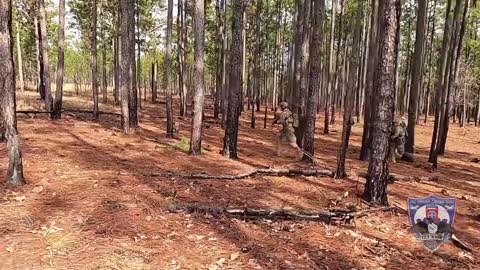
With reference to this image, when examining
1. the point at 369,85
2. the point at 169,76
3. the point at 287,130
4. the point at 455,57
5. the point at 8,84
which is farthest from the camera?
the point at 169,76

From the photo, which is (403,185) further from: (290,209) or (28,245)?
(28,245)

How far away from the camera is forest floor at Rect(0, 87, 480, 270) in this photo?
15.0ft

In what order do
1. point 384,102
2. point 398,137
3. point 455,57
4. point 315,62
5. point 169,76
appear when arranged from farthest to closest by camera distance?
1. point 169,76
2. point 398,137
3. point 455,57
4. point 315,62
5. point 384,102

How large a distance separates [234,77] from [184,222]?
6.10 metres

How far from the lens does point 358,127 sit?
2641cm

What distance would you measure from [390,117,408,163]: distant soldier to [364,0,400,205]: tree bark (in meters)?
6.79

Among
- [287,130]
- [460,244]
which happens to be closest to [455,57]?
[287,130]

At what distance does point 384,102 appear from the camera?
22.1 feet

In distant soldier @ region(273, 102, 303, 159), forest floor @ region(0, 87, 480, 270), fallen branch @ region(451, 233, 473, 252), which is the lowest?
fallen branch @ region(451, 233, 473, 252)

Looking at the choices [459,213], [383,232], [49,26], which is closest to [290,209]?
[383,232]

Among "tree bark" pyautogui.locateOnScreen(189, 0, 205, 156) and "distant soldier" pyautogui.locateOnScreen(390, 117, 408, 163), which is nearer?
"tree bark" pyautogui.locateOnScreen(189, 0, 205, 156)

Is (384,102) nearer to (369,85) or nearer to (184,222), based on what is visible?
(184,222)

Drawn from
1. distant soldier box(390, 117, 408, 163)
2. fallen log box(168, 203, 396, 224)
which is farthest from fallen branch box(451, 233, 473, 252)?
distant soldier box(390, 117, 408, 163)

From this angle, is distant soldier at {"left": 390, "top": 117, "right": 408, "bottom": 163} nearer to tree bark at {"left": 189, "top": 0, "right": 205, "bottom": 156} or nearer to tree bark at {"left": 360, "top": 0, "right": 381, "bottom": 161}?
tree bark at {"left": 360, "top": 0, "right": 381, "bottom": 161}
